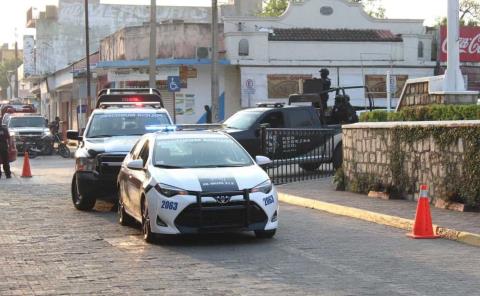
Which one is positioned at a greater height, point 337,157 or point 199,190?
point 199,190

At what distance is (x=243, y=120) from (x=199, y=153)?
30.4 ft

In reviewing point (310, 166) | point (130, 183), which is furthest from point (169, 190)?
point (310, 166)

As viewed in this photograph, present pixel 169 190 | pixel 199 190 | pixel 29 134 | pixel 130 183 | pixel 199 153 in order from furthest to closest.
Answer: pixel 29 134
pixel 130 183
pixel 199 153
pixel 169 190
pixel 199 190

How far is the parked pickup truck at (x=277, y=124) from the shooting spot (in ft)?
63.1

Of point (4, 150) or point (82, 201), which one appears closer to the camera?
point (82, 201)

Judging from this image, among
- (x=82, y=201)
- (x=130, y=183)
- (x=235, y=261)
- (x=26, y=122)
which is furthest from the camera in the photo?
(x=26, y=122)

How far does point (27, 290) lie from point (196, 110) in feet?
102

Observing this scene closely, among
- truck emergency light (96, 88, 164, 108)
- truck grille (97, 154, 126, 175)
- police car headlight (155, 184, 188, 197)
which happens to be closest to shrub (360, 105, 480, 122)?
truck emergency light (96, 88, 164, 108)

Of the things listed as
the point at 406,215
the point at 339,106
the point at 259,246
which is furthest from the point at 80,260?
the point at 339,106

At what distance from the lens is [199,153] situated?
1086cm

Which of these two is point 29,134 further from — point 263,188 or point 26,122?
point 263,188

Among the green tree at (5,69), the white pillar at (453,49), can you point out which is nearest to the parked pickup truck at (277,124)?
the white pillar at (453,49)

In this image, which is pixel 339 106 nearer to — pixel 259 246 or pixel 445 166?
pixel 445 166

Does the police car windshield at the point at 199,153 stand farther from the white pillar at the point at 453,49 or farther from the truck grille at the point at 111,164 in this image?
the white pillar at the point at 453,49
